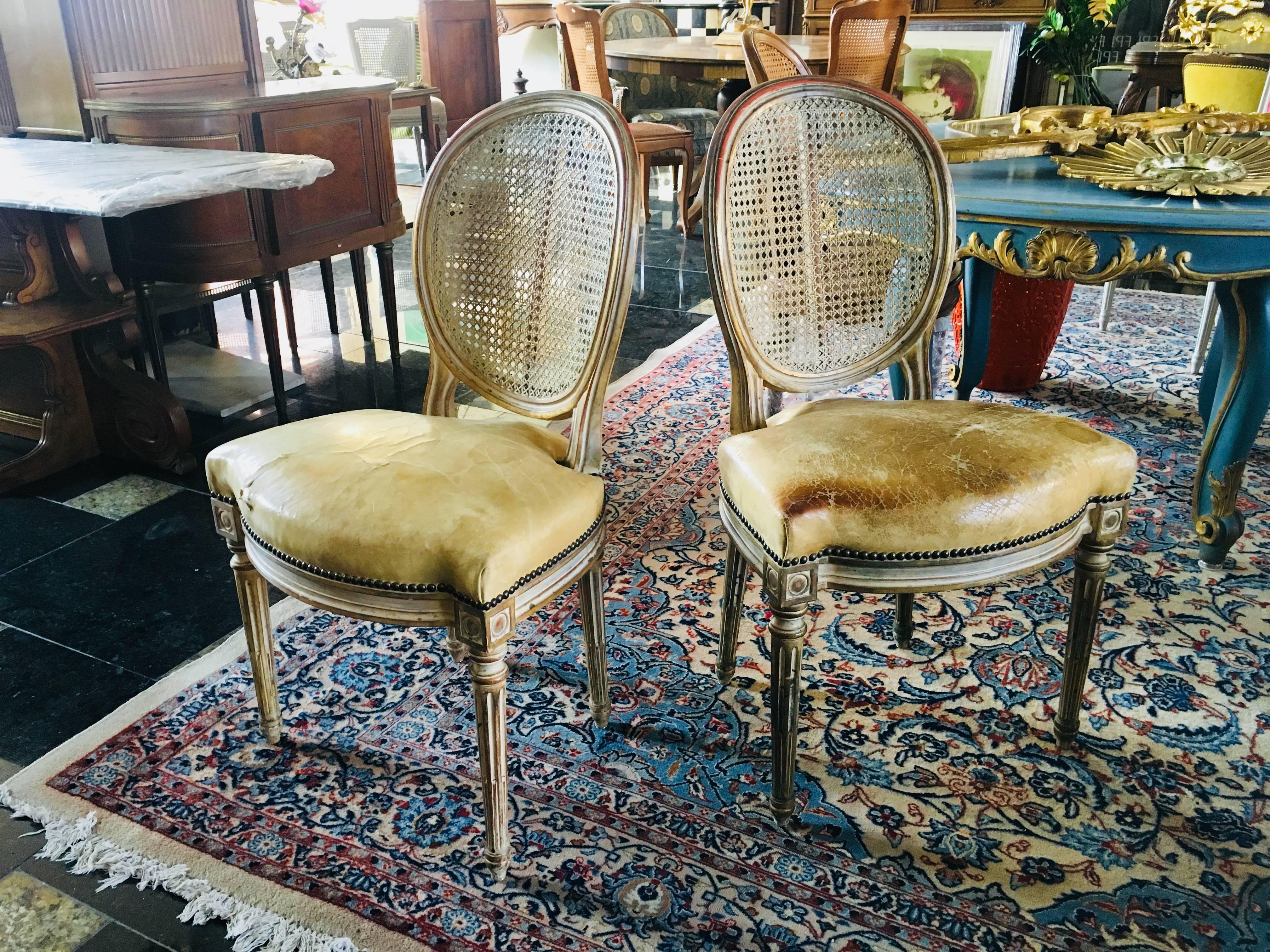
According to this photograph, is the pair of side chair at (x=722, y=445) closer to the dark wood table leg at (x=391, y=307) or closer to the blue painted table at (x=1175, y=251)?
the blue painted table at (x=1175, y=251)

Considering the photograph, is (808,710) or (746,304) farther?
(808,710)

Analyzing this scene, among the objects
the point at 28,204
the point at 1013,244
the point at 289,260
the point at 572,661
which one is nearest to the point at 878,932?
the point at 572,661

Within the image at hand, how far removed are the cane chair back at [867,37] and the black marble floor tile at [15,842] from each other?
12.1 ft

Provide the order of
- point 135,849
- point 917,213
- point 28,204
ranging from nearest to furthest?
point 135,849 < point 917,213 < point 28,204

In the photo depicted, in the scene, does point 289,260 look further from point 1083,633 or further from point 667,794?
point 1083,633

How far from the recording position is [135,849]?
1.42 meters

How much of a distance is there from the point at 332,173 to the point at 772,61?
75.6 inches

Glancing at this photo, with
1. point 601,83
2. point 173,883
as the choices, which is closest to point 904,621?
point 173,883

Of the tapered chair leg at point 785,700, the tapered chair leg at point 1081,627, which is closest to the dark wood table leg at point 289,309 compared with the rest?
the tapered chair leg at point 785,700

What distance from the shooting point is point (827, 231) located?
164cm

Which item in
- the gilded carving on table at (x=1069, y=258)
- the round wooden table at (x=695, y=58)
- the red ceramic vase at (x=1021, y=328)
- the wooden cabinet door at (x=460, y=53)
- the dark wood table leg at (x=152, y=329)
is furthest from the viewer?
the wooden cabinet door at (x=460, y=53)

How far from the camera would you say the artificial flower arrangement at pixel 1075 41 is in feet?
19.0

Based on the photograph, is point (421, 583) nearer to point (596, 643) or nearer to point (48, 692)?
point (596, 643)

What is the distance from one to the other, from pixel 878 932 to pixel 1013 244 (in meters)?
1.23
